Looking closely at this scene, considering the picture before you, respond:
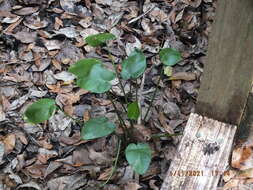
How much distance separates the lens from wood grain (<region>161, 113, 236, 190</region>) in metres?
1.32

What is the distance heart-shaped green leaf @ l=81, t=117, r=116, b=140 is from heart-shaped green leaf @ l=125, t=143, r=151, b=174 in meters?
0.12

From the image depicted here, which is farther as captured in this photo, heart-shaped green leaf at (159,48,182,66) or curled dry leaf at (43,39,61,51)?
curled dry leaf at (43,39,61,51)

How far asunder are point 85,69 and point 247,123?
0.61 metres

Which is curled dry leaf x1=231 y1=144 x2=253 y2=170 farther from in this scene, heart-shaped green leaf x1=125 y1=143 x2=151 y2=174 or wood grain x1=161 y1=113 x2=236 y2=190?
heart-shaped green leaf x1=125 y1=143 x2=151 y2=174

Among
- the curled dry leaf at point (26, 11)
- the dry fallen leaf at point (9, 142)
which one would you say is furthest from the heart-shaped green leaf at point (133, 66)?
the curled dry leaf at point (26, 11)

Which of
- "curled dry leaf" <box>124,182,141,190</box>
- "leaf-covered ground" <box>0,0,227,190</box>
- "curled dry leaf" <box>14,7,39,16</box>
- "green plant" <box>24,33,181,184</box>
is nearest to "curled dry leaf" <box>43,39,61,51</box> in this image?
"leaf-covered ground" <box>0,0,227,190</box>

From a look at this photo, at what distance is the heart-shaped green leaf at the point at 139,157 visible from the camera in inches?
56.1

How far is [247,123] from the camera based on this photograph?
1.46 meters

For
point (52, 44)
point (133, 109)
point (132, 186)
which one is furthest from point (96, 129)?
point (52, 44)

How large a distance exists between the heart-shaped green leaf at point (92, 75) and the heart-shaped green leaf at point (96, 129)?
0.52 feet

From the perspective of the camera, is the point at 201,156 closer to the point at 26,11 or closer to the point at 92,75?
the point at 92,75

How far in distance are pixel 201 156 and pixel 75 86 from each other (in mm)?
820
